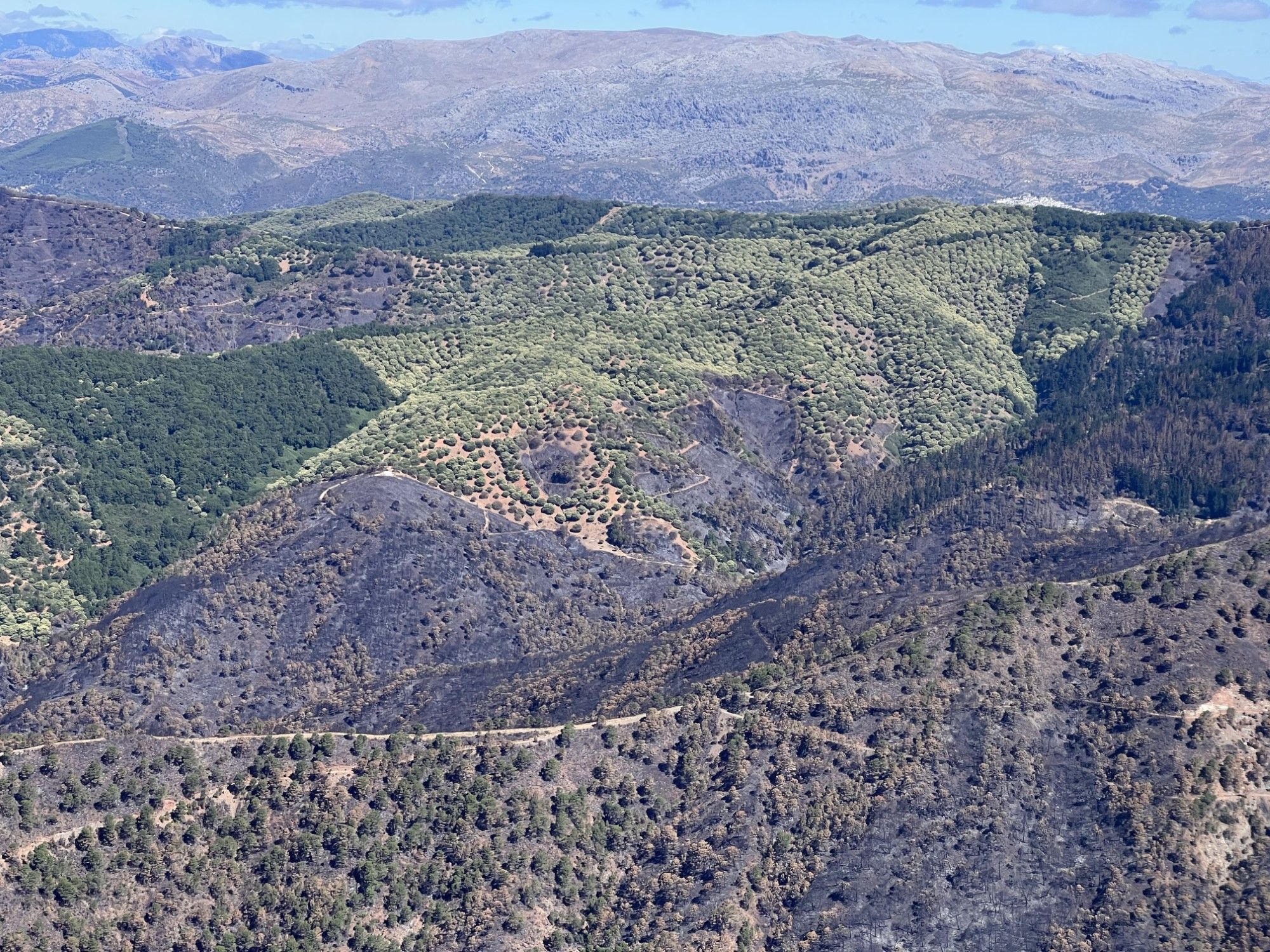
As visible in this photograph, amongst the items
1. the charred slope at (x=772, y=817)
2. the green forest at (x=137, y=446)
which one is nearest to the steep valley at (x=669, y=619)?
the charred slope at (x=772, y=817)

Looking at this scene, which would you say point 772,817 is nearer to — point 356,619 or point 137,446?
point 356,619

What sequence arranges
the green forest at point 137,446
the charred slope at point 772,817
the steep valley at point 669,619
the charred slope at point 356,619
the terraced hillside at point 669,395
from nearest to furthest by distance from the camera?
the charred slope at point 772,817, the steep valley at point 669,619, the charred slope at point 356,619, the green forest at point 137,446, the terraced hillside at point 669,395

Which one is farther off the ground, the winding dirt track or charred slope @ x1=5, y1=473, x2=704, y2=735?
the winding dirt track

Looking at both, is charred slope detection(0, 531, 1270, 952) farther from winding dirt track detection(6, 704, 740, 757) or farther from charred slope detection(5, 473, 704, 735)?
charred slope detection(5, 473, 704, 735)

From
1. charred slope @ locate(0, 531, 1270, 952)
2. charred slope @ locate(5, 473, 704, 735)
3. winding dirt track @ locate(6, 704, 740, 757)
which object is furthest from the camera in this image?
charred slope @ locate(5, 473, 704, 735)

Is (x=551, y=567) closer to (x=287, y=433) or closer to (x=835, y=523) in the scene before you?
(x=835, y=523)

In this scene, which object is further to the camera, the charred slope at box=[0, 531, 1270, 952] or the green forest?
the green forest

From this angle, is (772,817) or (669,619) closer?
(772,817)

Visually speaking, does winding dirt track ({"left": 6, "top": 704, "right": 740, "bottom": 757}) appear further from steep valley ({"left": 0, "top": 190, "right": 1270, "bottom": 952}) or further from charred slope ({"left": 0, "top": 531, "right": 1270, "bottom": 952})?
charred slope ({"left": 0, "top": 531, "right": 1270, "bottom": 952})

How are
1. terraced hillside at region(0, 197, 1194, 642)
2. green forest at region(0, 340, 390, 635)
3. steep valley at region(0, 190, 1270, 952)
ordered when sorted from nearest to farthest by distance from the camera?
steep valley at region(0, 190, 1270, 952) < green forest at region(0, 340, 390, 635) < terraced hillside at region(0, 197, 1194, 642)

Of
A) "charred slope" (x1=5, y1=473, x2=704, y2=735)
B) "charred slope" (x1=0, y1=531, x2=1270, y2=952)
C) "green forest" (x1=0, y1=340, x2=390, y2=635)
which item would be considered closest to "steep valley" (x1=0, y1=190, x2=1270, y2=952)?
"charred slope" (x1=0, y1=531, x2=1270, y2=952)

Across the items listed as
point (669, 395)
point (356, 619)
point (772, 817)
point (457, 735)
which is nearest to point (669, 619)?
point (356, 619)

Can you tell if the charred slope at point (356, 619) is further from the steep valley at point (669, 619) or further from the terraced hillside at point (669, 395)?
the terraced hillside at point (669, 395)
